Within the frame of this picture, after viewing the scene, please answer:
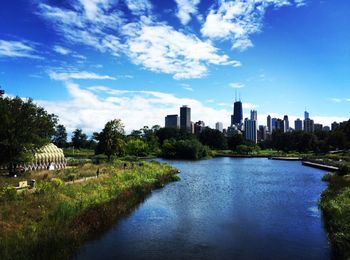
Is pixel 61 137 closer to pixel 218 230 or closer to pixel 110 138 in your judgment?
pixel 110 138

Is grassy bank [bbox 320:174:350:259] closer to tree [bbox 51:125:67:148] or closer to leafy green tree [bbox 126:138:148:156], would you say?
leafy green tree [bbox 126:138:148:156]

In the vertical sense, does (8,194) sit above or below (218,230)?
above

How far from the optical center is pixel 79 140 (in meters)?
184

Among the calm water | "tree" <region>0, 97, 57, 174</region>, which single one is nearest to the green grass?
"tree" <region>0, 97, 57, 174</region>

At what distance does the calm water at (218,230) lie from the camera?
853 inches

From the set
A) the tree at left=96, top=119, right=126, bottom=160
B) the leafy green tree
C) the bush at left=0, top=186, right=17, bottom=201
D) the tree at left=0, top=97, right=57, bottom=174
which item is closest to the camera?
the bush at left=0, top=186, right=17, bottom=201

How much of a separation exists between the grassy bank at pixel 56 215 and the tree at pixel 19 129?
35.6ft

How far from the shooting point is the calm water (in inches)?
853

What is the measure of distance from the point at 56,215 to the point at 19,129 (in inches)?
A: 866

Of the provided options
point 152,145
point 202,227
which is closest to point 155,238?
point 202,227

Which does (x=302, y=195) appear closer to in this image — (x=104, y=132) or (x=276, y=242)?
(x=276, y=242)

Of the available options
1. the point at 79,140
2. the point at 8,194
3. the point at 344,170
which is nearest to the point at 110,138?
the point at 344,170

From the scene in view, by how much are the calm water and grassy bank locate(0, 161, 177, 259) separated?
4.16ft

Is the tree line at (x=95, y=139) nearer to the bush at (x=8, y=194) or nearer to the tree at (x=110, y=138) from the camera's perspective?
the tree at (x=110, y=138)
